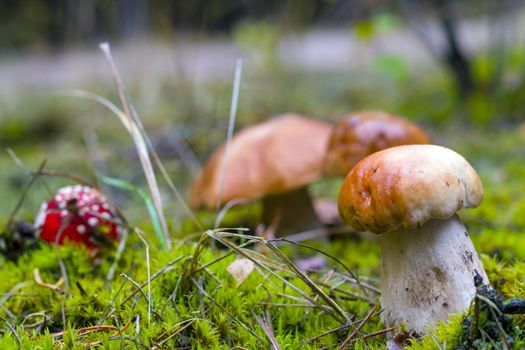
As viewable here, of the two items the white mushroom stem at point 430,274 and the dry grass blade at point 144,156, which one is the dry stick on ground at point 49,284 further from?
the white mushroom stem at point 430,274

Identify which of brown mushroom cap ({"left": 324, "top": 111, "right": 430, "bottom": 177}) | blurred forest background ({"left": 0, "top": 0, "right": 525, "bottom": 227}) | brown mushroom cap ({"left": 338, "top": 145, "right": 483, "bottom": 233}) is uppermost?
brown mushroom cap ({"left": 338, "top": 145, "right": 483, "bottom": 233})

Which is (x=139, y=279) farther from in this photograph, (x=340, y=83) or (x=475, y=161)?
(x=340, y=83)

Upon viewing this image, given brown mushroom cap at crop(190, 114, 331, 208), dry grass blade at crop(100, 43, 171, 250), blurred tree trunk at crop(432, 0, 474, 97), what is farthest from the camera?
blurred tree trunk at crop(432, 0, 474, 97)

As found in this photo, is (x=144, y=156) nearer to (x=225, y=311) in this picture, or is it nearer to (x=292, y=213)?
(x=225, y=311)

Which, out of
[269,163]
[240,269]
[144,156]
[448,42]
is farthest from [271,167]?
[448,42]

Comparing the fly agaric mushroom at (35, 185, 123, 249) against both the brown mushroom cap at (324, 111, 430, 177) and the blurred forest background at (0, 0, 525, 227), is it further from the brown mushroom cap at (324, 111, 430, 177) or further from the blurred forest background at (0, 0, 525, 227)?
the brown mushroom cap at (324, 111, 430, 177)

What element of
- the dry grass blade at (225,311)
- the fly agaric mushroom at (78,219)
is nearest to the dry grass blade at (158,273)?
the dry grass blade at (225,311)

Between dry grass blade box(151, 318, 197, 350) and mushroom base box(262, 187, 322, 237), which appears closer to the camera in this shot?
dry grass blade box(151, 318, 197, 350)

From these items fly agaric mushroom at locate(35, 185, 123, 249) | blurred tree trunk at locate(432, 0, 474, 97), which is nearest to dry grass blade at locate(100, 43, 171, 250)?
fly agaric mushroom at locate(35, 185, 123, 249)
